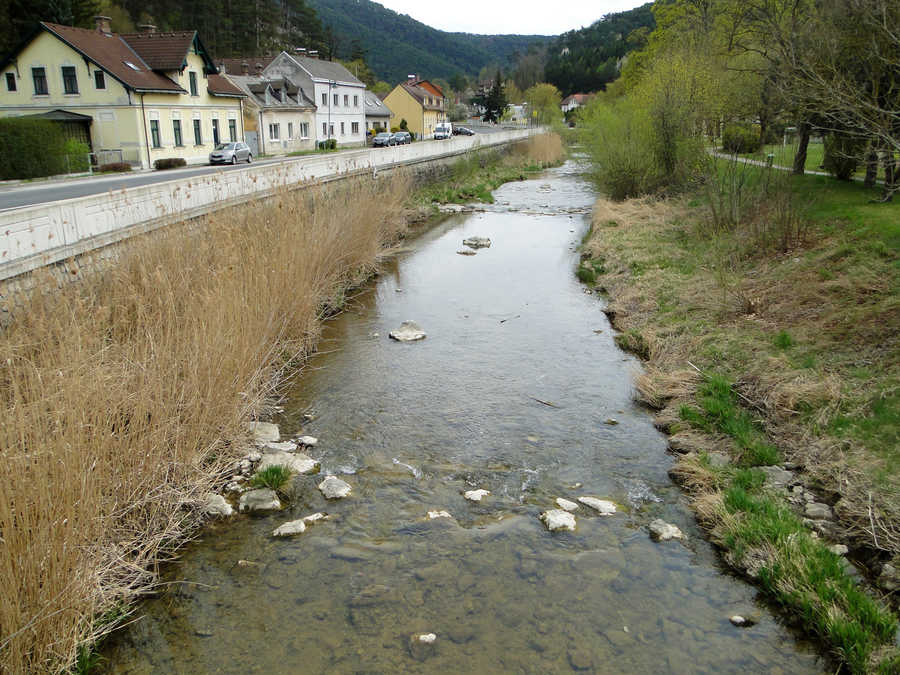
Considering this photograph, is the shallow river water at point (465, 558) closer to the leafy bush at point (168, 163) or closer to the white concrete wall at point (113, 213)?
the white concrete wall at point (113, 213)

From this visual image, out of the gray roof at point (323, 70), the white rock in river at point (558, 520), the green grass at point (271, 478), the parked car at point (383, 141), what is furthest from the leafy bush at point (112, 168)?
the white rock in river at point (558, 520)

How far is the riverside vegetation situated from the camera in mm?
4090

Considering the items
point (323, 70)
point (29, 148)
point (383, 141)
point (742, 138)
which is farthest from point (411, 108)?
point (742, 138)

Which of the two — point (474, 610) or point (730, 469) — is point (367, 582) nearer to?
point (474, 610)

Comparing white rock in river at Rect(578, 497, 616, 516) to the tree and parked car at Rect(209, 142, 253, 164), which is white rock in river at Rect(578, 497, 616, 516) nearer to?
parked car at Rect(209, 142, 253, 164)

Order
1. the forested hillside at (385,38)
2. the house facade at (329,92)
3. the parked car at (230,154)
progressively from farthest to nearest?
the forested hillside at (385,38)
the house facade at (329,92)
the parked car at (230,154)

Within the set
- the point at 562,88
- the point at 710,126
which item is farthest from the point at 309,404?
the point at 562,88

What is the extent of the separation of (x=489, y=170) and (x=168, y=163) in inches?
729

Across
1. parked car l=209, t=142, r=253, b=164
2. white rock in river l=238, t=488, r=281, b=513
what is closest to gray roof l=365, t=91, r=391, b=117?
parked car l=209, t=142, r=253, b=164

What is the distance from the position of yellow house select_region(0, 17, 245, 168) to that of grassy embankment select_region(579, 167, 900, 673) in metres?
27.7

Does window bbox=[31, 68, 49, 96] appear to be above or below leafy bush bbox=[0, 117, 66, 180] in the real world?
above

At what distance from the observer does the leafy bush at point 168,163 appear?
3306cm

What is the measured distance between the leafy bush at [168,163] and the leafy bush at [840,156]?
2917 cm

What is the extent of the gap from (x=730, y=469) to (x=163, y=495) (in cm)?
564
